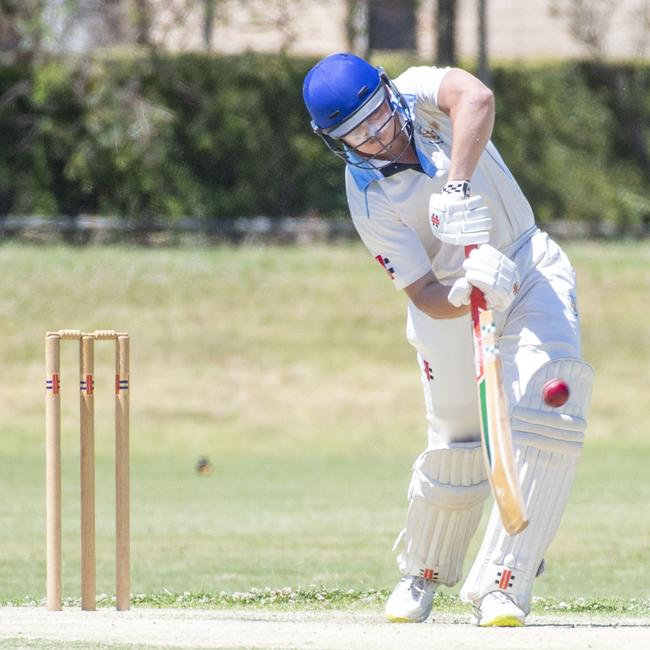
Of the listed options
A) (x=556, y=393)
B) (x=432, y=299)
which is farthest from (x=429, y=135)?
(x=556, y=393)

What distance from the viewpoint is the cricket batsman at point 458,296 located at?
482 centimetres

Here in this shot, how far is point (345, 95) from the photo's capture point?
4.88 m

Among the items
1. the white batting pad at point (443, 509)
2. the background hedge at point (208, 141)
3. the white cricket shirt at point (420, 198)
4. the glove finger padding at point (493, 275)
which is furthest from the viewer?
the background hedge at point (208, 141)

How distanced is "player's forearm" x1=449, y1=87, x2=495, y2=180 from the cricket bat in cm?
24

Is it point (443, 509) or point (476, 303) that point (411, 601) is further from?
point (476, 303)

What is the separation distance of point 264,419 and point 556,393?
978 cm

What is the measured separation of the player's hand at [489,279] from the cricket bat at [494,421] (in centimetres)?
4

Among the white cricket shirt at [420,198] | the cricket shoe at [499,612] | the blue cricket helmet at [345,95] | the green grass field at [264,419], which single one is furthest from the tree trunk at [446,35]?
the cricket shoe at [499,612]

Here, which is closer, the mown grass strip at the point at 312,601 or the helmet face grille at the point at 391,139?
the helmet face grille at the point at 391,139

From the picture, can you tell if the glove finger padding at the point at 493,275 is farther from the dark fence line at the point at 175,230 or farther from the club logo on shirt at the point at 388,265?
the dark fence line at the point at 175,230

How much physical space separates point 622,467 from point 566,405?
7.67m

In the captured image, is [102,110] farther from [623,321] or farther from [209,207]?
[623,321]

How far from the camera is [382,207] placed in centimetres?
511

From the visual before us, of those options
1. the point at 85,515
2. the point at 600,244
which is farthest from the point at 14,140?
the point at 85,515
